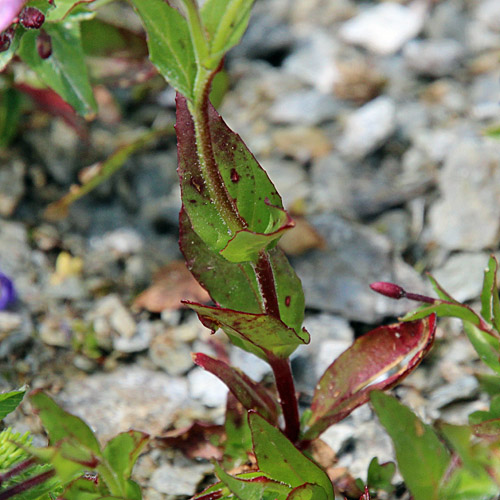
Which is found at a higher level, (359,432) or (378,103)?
(378,103)

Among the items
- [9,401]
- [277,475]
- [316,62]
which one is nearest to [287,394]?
A: [277,475]

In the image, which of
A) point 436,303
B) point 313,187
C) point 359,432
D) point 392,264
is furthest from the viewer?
point 313,187

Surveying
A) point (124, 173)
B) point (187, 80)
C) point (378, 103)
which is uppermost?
point (187, 80)

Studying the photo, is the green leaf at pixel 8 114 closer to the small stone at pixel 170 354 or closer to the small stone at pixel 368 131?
the small stone at pixel 170 354

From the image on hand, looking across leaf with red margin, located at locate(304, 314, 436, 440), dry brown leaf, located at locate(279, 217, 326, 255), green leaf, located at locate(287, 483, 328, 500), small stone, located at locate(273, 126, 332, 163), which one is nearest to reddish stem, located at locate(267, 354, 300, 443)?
leaf with red margin, located at locate(304, 314, 436, 440)

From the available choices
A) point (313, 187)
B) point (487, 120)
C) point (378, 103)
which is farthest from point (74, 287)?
point (487, 120)

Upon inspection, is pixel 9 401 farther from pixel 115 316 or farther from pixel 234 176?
pixel 115 316

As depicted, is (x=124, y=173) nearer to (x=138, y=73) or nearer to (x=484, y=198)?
(x=138, y=73)
